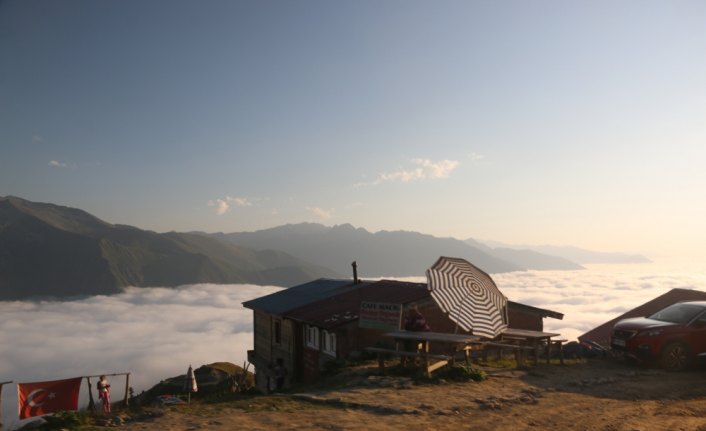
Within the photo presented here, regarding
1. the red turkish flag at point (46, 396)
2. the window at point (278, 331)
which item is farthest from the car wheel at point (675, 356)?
the window at point (278, 331)

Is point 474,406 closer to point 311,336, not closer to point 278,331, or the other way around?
point 311,336

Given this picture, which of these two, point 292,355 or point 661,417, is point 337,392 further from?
point 292,355

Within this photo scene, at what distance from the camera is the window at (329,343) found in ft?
71.5

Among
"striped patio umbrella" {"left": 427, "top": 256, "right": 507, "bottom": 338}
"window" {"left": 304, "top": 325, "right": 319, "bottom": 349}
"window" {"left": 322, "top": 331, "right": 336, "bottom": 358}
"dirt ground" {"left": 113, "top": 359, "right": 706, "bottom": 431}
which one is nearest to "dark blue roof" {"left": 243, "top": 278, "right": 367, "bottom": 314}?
"window" {"left": 304, "top": 325, "right": 319, "bottom": 349}

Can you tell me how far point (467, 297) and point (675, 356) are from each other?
7217 millimetres

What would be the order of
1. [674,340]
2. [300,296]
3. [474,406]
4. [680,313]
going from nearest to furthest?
[474,406] < [674,340] < [680,313] < [300,296]

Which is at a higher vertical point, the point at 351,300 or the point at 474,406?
the point at 351,300

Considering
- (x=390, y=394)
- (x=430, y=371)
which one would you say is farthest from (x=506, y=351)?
(x=390, y=394)

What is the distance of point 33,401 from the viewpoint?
637 inches

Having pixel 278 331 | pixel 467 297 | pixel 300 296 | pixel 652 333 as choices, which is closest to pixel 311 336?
pixel 278 331

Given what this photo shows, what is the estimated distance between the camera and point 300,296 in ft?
101

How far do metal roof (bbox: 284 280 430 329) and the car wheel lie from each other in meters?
9.52

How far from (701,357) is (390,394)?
1138cm

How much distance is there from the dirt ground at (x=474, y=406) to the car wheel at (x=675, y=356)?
76 centimetres
